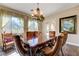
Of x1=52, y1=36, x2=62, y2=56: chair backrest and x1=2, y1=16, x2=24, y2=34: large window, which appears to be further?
x1=2, y1=16, x2=24, y2=34: large window

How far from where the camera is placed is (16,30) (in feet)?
7.04

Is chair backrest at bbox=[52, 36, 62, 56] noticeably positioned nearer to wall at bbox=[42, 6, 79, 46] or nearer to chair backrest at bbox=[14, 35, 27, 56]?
wall at bbox=[42, 6, 79, 46]

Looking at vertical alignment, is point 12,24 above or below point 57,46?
above

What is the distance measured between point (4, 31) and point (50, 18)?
1105mm

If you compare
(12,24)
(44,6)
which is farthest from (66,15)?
(12,24)

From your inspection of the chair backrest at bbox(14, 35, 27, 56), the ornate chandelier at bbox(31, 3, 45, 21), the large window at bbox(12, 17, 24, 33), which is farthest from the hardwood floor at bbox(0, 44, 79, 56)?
the ornate chandelier at bbox(31, 3, 45, 21)

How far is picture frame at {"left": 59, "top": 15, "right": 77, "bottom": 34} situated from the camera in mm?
2186

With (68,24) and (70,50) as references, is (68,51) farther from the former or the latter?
(68,24)

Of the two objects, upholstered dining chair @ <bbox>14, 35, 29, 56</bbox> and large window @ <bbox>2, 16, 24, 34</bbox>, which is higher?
large window @ <bbox>2, 16, 24, 34</bbox>

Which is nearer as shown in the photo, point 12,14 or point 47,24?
point 12,14

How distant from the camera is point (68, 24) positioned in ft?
7.26

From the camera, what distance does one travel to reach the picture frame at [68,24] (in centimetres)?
219

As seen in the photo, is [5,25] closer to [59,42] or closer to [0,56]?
[0,56]

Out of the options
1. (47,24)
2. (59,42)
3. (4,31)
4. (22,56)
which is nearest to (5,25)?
(4,31)
